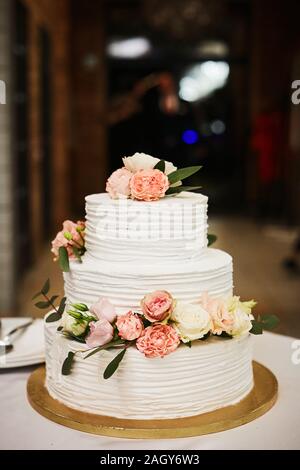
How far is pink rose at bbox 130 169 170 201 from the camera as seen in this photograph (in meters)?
1.57

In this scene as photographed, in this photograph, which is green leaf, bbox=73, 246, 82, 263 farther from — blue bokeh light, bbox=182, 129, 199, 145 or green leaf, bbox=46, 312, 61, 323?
blue bokeh light, bbox=182, 129, 199, 145

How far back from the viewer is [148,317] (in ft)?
4.69

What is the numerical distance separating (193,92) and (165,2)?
1864mm

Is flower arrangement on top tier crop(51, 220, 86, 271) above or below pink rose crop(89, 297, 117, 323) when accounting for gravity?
above

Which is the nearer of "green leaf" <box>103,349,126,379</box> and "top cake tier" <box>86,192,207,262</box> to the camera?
"green leaf" <box>103,349,126,379</box>

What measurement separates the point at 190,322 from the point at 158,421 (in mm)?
226

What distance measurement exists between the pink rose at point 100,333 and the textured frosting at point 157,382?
42 millimetres

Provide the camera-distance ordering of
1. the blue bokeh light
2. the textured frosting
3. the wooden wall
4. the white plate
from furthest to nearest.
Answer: the blue bokeh light
the wooden wall
the white plate
the textured frosting

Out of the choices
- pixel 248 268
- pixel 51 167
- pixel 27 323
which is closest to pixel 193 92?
pixel 51 167

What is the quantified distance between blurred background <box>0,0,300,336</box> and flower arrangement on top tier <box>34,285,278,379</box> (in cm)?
698

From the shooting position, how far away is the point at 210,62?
1186 cm

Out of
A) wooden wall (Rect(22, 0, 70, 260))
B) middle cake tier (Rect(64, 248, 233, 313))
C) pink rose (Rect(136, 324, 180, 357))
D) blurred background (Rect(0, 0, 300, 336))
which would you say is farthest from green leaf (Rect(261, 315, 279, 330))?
blurred background (Rect(0, 0, 300, 336))

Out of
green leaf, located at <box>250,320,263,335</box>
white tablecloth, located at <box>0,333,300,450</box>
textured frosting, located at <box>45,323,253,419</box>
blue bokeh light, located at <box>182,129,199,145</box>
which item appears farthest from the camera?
blue bokeh light, located at <box>182,129,199,145</box>

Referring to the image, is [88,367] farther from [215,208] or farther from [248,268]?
[215,208]
